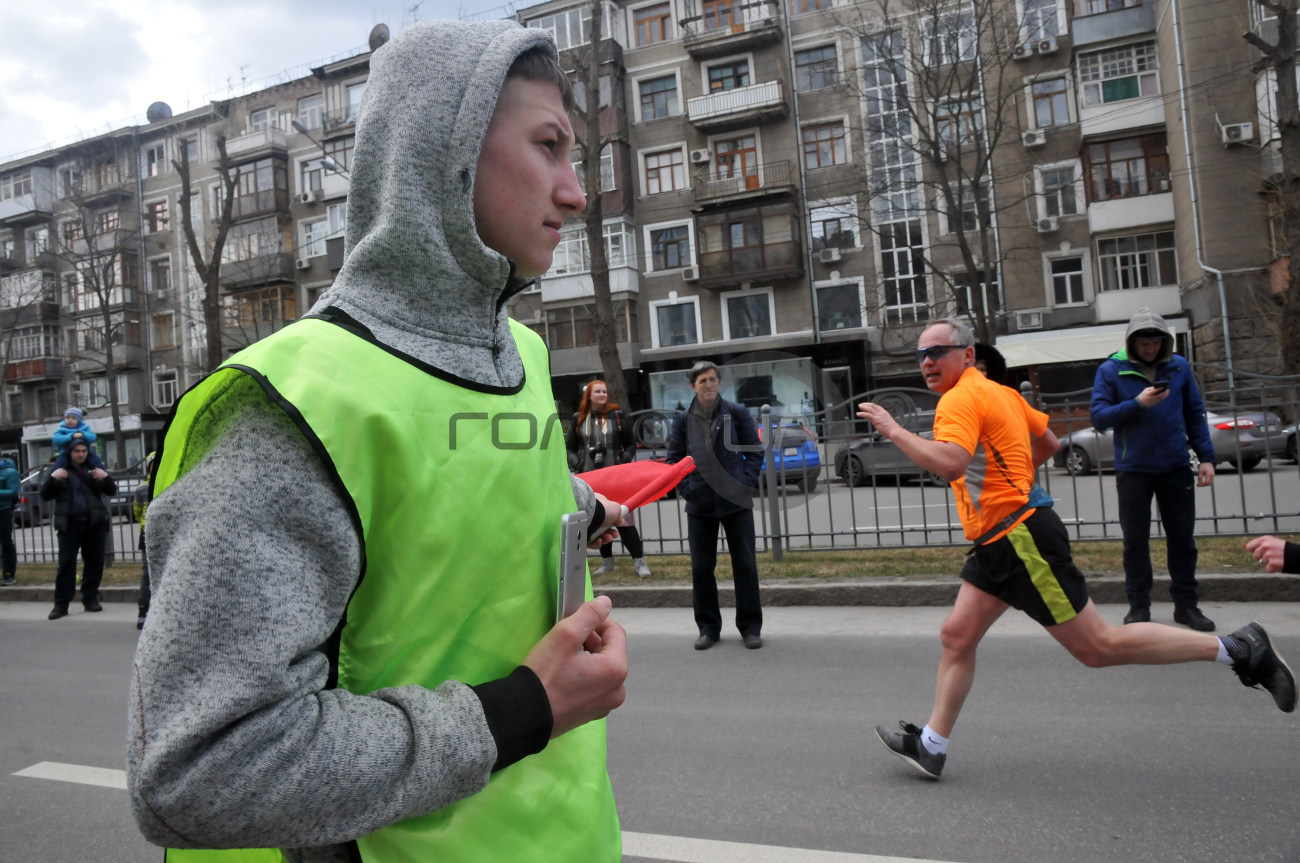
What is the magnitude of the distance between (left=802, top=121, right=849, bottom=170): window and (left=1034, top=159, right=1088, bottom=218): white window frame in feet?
22.1

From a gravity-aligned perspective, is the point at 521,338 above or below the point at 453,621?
above

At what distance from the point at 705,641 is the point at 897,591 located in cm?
186

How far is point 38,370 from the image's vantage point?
152ft

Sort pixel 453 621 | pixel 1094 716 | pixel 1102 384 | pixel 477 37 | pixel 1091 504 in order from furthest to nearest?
1. pixel 1091 504
2. pixel 1102 384
3. pixel 1094 716
4. pixel 477 37
5. pixel 453 621

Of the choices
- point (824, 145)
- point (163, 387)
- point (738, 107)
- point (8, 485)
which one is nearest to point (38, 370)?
point (163, 387)

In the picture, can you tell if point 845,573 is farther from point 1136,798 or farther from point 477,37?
point 477,37

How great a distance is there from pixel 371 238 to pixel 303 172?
44836 millimetres

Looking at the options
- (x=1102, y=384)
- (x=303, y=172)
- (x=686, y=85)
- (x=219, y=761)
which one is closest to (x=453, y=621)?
(x=219, y=761)

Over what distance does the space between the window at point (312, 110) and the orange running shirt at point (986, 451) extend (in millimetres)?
43161

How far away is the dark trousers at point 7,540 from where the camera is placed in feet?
38.7

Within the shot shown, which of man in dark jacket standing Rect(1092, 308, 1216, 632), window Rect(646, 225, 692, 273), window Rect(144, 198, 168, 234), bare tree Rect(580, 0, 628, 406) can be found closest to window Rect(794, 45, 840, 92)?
window Rect(646, 225, 692, 273)

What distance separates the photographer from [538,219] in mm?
1216

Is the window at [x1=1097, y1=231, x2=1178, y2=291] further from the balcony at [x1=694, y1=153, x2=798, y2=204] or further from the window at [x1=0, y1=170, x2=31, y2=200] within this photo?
the window at [x1=0, y1=170, x2=31, y2=200]

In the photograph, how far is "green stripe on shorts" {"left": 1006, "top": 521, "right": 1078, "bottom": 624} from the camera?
3.69 meters
